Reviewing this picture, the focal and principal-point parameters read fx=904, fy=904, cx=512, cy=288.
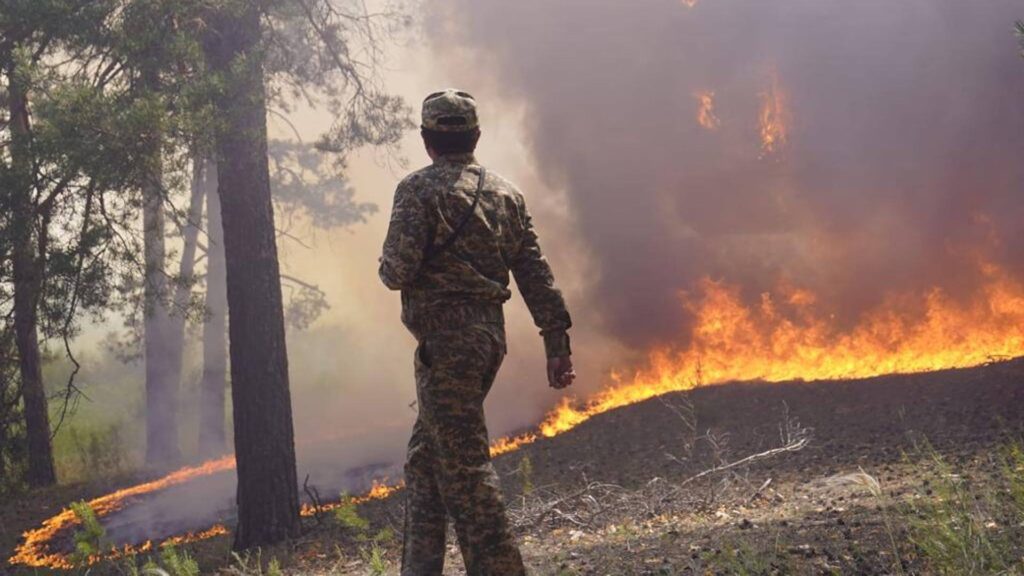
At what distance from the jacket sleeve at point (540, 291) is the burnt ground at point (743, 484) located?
4.42 ft

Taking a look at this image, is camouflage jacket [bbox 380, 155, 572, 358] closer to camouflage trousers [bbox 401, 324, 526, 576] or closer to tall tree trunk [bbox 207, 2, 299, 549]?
camouflage trousers [bbox 401, 324, 526, 576]

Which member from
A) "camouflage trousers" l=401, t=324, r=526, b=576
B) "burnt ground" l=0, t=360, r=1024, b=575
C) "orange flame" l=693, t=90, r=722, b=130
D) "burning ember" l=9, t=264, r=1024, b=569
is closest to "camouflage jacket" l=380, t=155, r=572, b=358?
"camouflage trousers" l=401, t=324, r=526, b=576

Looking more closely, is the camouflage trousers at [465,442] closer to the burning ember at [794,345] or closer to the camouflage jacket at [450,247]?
the camouflage jacket at [450,247]

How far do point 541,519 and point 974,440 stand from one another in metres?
3.84

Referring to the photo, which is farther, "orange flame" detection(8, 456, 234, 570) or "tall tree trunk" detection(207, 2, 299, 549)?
"orange flame" detection(8, 456, 234, 570)

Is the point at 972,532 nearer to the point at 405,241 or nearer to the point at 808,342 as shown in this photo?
the point at 405,241

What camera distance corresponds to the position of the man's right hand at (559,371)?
435 centimetres

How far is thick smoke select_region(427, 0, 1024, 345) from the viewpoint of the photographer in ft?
41.0

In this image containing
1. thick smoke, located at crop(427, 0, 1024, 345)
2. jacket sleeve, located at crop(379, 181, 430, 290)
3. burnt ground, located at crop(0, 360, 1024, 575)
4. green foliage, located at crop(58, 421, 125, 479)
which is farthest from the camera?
green foliage, located at crop(58, 421, 125, 479)

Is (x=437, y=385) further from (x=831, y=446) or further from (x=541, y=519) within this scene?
(x=831, y=446)

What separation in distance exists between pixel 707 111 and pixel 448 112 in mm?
10385

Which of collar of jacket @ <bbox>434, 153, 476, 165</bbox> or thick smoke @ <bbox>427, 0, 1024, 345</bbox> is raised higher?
thick smoke @ <bbox>427, 0, 1024, 345</bbox>

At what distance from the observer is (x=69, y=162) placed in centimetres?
754

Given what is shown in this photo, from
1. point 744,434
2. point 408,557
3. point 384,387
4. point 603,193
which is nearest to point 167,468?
point 384,387
